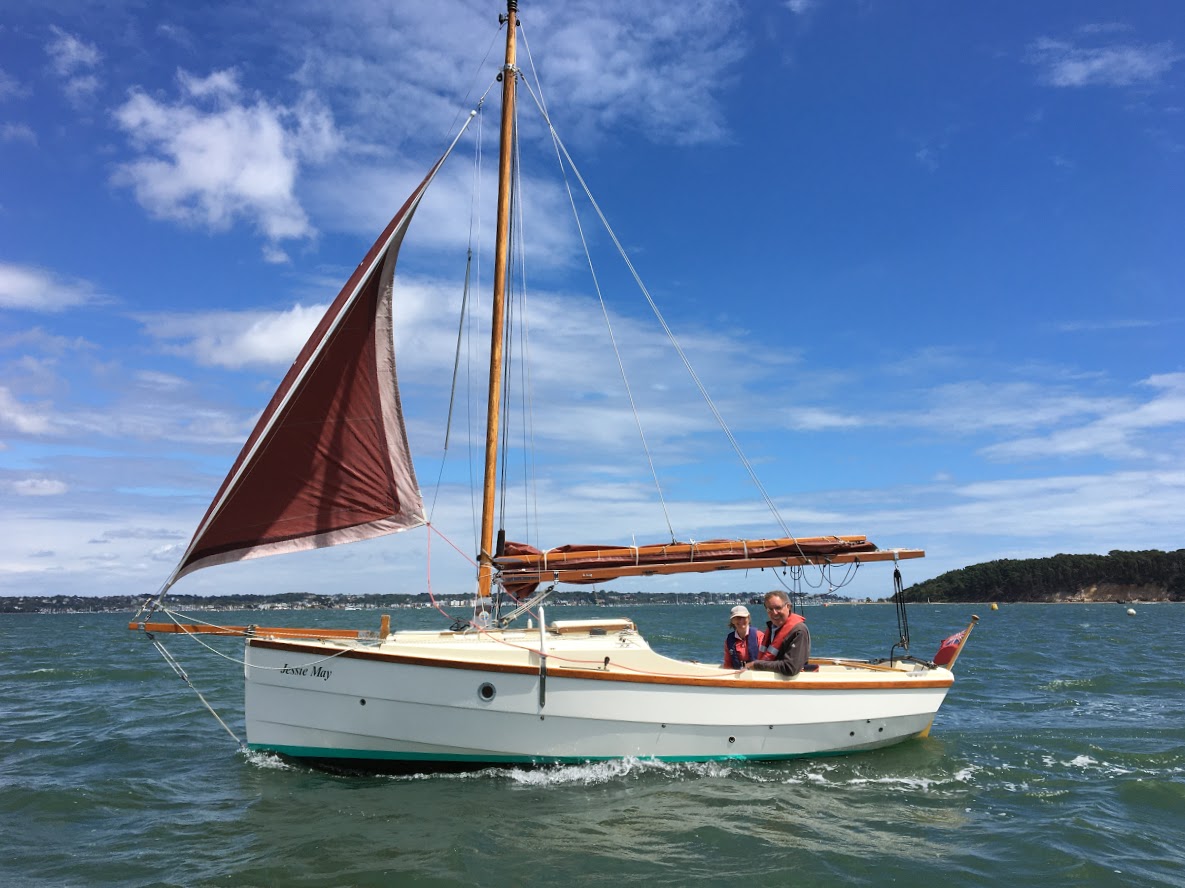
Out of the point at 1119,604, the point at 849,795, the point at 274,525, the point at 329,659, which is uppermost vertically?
the point at 274,525

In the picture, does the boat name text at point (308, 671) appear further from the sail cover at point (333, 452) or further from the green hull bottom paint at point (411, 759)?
the sail cover at point (333, 452)

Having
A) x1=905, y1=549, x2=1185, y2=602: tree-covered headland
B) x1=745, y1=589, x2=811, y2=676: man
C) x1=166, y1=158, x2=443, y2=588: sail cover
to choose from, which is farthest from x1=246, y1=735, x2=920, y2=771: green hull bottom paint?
x1=905, y1=549, x2=1185, y2=602: tree-covered headland

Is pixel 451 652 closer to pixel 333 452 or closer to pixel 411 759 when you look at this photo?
pixel 411 759

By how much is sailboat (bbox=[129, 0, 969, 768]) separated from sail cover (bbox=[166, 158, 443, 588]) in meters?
0.02

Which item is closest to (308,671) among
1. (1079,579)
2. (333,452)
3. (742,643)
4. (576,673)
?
(333,452)

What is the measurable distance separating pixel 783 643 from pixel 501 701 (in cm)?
382

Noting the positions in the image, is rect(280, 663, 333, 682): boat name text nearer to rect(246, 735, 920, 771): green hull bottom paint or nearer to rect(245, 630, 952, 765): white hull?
rect(245, 630, 952, 765): white hull

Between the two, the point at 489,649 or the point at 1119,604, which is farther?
the point at 1119,604

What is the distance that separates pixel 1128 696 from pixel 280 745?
1725 cm

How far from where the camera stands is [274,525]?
10.2m

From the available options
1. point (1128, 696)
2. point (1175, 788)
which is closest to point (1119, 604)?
point (1128, 696)

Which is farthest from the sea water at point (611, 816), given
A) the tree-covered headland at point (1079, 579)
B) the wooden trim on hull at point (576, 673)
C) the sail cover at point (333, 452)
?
the tree-covered headland at point (1079, 579)

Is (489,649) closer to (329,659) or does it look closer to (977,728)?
(329,659)

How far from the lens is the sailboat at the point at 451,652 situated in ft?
31.1
